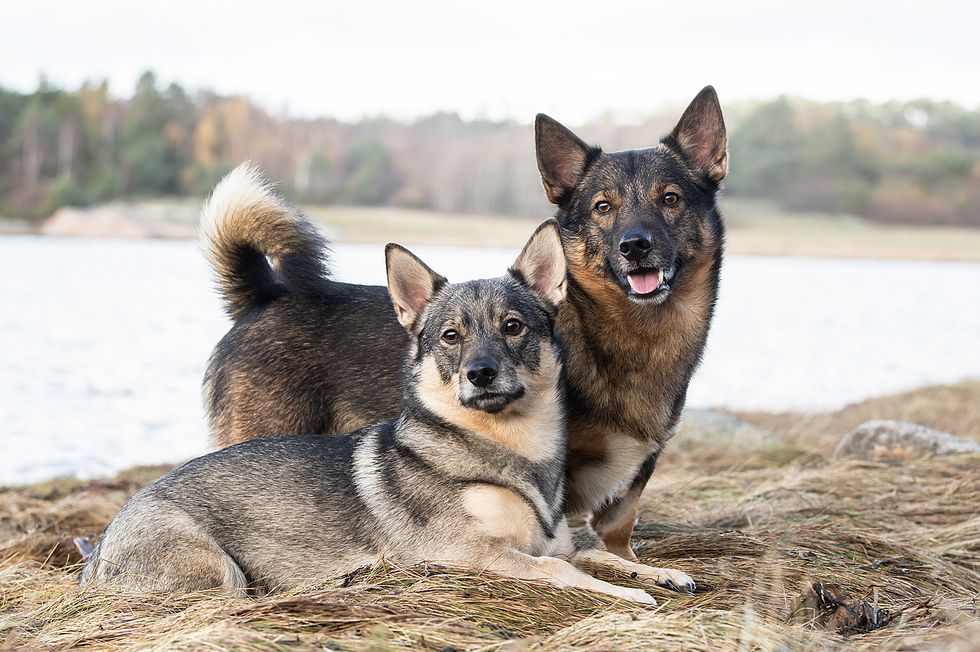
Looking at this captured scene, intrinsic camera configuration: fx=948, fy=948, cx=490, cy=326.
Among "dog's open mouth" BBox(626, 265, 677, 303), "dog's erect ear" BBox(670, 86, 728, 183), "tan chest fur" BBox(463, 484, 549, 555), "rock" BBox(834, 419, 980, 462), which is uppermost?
"dog's erect ear" BBox(670, 86, 728, 183)

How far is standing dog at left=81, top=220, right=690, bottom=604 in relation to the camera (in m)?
4.12

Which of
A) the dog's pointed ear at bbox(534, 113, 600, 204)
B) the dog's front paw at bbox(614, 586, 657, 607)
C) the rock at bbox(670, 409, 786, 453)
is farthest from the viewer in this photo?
the rock at bbox(670, 409, 786, 453)

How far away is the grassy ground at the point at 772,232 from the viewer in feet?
133

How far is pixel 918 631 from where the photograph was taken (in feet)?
11.1

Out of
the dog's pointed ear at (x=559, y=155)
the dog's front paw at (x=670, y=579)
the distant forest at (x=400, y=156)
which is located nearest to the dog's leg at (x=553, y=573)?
the dog's front paw at (x=670, y=579)

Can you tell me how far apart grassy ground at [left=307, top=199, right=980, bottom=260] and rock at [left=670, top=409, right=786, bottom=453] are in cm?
2960

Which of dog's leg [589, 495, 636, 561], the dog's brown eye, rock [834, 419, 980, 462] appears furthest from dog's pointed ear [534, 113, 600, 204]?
rock [834, 419, 980, 462]

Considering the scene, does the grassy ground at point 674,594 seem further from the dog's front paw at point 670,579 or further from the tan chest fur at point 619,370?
the tan chest fur at point 619,370

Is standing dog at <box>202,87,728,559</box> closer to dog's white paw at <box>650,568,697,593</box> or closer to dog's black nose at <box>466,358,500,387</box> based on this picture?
dog's white paw at <box>650,568,697,593</box>

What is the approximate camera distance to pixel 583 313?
485cm

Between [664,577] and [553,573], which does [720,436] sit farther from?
[553,573]

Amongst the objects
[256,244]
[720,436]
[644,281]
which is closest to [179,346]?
[720,436]

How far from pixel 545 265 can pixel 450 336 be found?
0.60 metres

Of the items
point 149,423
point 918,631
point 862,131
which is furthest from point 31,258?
point 862,131
